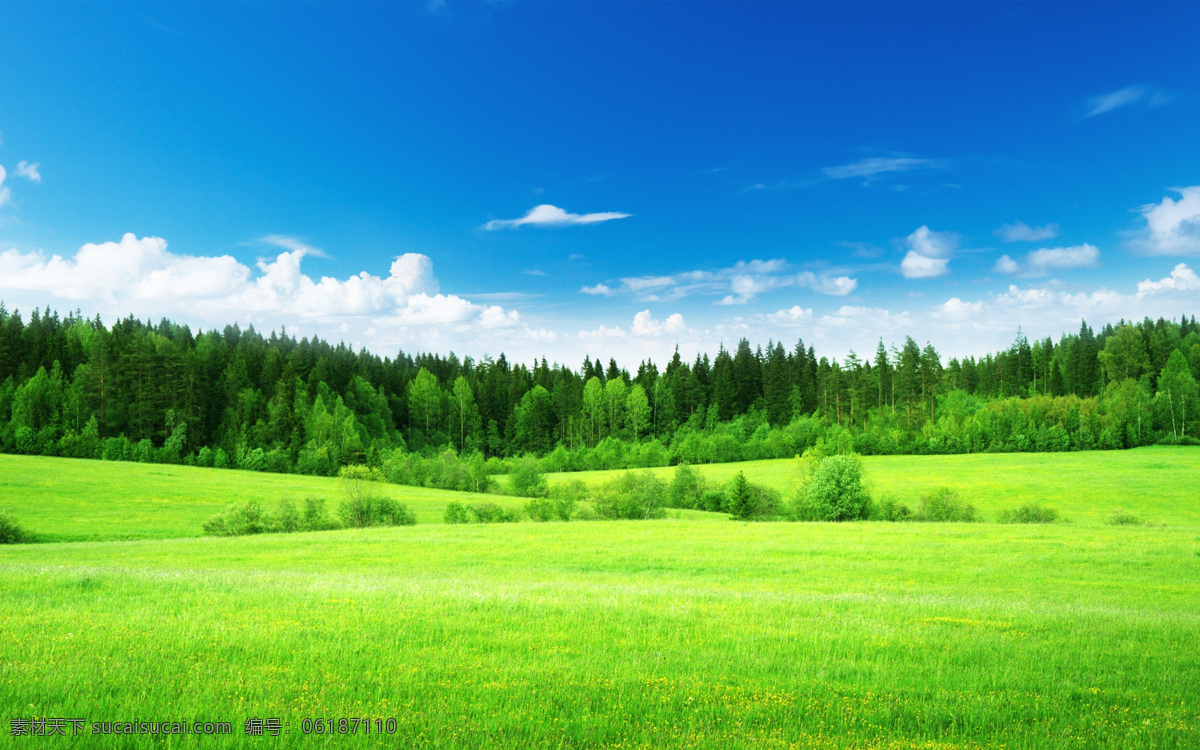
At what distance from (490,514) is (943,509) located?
45806mm

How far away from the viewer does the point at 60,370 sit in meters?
102

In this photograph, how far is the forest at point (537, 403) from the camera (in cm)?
10050

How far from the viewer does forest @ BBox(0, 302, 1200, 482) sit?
10050 cm

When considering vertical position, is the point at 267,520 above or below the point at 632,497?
above

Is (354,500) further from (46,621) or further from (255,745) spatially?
(255,745)

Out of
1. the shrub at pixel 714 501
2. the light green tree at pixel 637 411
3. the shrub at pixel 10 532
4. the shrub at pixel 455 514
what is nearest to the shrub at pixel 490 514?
the shrub at pixel 455 514

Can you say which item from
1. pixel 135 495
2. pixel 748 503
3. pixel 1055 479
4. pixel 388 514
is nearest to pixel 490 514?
pixel 388 514

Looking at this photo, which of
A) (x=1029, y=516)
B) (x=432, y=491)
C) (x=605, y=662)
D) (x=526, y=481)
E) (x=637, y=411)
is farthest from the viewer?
(x=637, y=411)

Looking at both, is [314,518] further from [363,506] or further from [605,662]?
[605,662]

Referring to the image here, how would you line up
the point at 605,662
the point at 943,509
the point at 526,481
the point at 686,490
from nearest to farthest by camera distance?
the point at 605,662 < the point at 943,509 < the point at 686,490 < the point at 526,481

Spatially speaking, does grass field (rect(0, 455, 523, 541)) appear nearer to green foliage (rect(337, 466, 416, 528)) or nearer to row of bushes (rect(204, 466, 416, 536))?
row of bushes (rect(204, 466, 416, 536))

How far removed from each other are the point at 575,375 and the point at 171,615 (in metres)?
148

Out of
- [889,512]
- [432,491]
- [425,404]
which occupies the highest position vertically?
[425,404]

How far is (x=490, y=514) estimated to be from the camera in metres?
61.3
